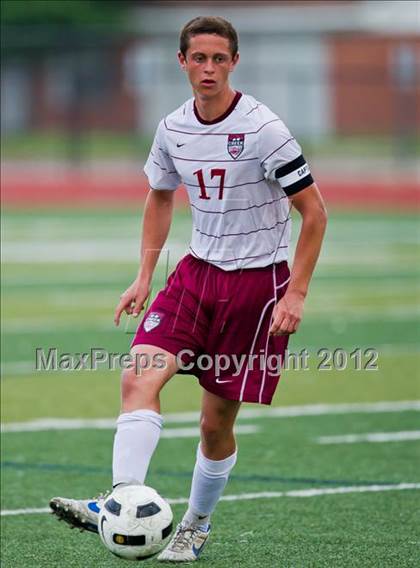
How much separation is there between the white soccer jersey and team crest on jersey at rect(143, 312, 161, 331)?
12.4 inches

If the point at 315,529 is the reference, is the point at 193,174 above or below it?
above

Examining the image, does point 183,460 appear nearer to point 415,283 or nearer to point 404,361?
point 404,361

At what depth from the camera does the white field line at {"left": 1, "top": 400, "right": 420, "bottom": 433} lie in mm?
8094

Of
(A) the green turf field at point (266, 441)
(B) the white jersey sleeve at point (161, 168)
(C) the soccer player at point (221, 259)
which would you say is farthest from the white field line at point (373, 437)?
(B) the white jersey sleeve at point (161, 168)

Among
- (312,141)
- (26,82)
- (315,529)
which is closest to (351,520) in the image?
(315,529)

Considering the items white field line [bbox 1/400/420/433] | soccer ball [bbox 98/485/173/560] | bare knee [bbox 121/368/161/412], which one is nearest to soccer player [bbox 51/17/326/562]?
bare knee [bbox 121/368/161/412]

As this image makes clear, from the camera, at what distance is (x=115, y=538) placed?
178 inches

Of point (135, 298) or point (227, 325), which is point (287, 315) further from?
point (135, 298)

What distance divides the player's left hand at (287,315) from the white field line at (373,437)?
2.84 metres

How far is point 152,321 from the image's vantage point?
5145 millimetres

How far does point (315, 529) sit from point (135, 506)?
159 centimetres

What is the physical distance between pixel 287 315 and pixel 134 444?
771 millimetres

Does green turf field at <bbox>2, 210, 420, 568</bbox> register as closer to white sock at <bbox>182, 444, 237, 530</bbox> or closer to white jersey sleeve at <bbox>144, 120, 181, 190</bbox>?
white sock at <bbox>182, 444, 237, 530</bbox>

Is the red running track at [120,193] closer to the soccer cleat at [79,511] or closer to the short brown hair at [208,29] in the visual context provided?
the short brown hair at [208,29]
